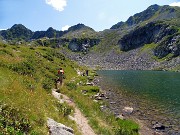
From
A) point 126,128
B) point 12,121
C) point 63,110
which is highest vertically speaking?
point 12,121

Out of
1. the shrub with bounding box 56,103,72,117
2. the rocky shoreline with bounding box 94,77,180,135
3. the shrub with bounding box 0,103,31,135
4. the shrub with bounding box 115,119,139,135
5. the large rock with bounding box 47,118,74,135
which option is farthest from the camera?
the rocky shoreline with bounding box 94,77,180,135

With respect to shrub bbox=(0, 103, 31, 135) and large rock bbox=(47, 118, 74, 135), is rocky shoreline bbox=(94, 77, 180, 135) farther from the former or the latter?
shrub bbox=(0, 103, 31, 135)

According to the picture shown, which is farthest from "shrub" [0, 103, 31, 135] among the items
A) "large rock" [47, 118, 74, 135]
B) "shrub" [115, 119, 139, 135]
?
"shrub" [115, 119, 139, 135]

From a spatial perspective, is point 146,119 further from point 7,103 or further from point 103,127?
point 7,103

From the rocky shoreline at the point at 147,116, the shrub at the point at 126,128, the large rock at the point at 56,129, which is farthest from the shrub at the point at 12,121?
the rocky shoreline at the point at 147,116

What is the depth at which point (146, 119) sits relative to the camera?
3747cm

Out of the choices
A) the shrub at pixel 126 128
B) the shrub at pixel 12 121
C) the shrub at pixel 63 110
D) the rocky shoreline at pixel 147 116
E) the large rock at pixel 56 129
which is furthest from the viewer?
the rocky shoreline at pixel 147 116

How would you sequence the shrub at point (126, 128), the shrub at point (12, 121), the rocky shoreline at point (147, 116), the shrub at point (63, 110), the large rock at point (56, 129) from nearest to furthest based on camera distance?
the shrub at point (12, 121) → the large rock at point (56, 129) → the shrub at point (63, 110) → the shrub at point (126, 128) → the rocky shoreline at point (147, 116)

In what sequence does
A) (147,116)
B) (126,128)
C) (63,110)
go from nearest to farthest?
1. (63,110)
2. (126,128)
3. (147,116)

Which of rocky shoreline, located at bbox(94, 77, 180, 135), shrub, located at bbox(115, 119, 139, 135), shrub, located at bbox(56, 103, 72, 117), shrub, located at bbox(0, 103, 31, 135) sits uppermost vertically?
shrub, located at bbox(0, 103, 31, 135)

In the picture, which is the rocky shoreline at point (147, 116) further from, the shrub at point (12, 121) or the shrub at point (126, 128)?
the shrub at point (12, 121)

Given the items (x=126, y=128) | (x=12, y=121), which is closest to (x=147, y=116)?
(x=126, y=128)

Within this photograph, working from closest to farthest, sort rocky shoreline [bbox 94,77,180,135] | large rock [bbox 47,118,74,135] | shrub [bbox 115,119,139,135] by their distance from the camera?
large rock [bbox 47,118,74,135]
shrub [bbox 115,119,139,135]
rocky shoreline [bbox 94,77,180,135]

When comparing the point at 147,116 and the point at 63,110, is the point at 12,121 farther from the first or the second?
the point at 147,116
